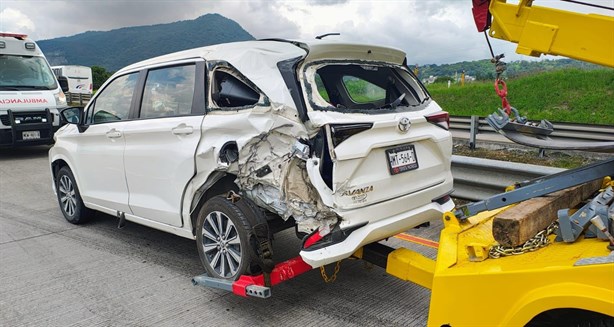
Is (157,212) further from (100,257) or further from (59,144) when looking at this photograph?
(59,144)

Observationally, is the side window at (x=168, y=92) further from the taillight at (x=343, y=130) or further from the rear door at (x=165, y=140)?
the taillight at (x=343, y=130)

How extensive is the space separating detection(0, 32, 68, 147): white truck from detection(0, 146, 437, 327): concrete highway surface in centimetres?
592

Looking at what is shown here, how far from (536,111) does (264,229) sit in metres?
16.7

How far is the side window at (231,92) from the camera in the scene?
349 centimetres

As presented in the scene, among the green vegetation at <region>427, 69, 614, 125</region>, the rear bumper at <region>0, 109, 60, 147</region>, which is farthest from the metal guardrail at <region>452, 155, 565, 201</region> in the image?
the green vegetation at <region>427, 69, 614, 125</region>

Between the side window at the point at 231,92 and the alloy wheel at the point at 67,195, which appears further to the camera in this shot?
the alloy wheel at the point at 67,195

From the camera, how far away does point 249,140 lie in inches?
131

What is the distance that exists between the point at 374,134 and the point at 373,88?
102 centimetres

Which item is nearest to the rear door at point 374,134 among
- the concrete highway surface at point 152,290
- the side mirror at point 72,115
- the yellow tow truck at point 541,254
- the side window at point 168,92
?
the yellow tow truck at point 541,254

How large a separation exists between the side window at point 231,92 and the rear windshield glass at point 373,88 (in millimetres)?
664

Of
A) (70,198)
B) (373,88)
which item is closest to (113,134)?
(70,198)

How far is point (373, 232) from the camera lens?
3.20 m

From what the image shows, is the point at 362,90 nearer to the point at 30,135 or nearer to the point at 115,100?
the point at 115,100

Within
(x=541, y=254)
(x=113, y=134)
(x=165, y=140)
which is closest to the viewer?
(x=541, y=254)
